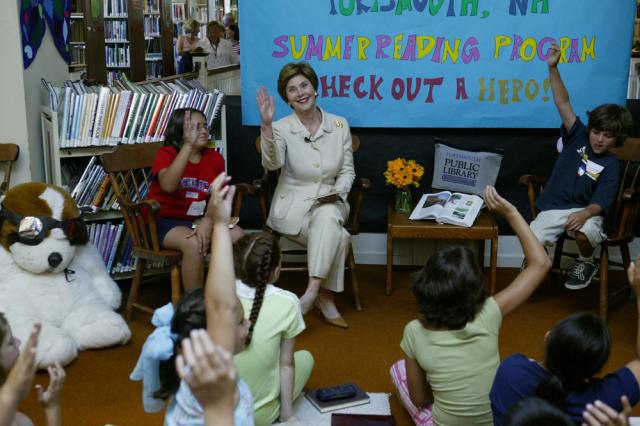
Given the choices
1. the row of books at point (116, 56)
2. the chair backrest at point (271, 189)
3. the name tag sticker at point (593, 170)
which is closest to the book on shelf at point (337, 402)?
the chair backrest at point (271, 189)

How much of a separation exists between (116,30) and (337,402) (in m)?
7.30

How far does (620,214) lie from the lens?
378cm

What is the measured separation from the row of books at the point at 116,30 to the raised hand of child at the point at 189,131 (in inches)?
234

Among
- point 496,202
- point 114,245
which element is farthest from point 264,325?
point 114,245

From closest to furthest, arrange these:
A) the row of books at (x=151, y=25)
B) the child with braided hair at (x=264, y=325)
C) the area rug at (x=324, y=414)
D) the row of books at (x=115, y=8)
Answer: the child with braided hair at (x=264, y=325) < the area rug at (x=324, y=414) < the row of books at (x=115, y=8) < the row of books at (x=151, y=25)

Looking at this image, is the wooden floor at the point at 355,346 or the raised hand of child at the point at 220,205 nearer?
the raised hand of child at the point at 220,205

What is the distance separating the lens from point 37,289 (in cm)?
319

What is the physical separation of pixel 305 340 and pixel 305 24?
5.79 ft

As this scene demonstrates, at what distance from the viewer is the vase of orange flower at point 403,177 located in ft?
13.2

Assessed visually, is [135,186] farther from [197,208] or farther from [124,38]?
[124,38]

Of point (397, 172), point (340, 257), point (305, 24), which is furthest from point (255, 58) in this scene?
point (340, 257)

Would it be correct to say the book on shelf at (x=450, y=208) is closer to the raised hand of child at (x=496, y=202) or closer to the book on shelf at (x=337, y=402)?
the book on shelf at (x=337, y=402)

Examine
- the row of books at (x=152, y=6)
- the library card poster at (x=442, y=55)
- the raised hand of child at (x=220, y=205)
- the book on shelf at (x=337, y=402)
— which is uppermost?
the row of books at (x=152, y=6)

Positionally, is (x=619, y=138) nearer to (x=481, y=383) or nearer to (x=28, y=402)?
(x=481, y=383)
